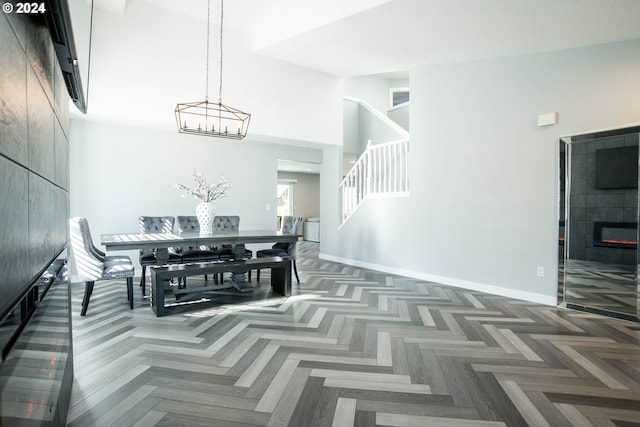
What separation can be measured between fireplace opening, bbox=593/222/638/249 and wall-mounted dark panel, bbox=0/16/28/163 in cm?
498

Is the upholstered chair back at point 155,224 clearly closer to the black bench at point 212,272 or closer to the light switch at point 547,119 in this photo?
the black bench at point 212,272

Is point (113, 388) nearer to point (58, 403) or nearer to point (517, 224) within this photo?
point (58, 403)

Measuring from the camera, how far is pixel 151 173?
5527mm

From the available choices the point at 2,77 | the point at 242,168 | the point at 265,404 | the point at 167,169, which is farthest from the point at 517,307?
the point at 167,169

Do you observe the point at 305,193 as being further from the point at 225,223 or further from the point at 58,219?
the point at 58,219

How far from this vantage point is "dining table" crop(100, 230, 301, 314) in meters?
3.44

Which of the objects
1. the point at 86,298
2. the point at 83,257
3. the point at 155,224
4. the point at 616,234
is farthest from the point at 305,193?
the point at 616,234

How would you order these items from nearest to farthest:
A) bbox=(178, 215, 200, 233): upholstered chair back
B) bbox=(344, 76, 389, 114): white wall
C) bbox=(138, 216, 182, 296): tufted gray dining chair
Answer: bbox=(138, 216, 182, 296): tufted gray dining chair → bbox=(178, 215, 200, 233): upholstered chair back → bbox=(344, 76, 389, 114): white wall

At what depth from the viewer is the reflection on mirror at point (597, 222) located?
3.73 m

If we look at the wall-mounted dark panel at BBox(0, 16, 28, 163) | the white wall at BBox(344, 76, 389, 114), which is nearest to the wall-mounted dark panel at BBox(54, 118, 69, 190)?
the wall-mounted dark panel at BBox(0, 16, 28, 163)

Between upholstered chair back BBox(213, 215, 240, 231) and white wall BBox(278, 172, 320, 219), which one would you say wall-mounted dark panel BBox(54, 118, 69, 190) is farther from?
white wall BBox(278, 172, 320, 219)

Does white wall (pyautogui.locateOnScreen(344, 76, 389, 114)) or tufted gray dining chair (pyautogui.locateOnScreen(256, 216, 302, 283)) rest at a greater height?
white wall (pyautogui.locateOnScreen(344, 76, 389, 114))

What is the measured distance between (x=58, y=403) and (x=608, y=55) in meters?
5.31

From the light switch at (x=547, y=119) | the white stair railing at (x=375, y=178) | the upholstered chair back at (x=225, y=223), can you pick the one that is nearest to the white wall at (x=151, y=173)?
the upholstered chair back at (x=225, y=223)
